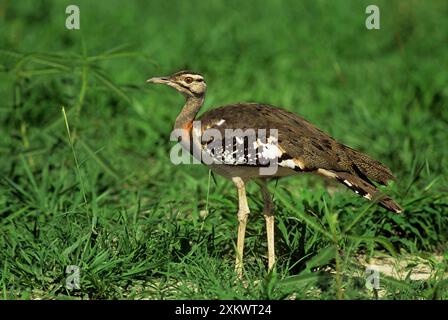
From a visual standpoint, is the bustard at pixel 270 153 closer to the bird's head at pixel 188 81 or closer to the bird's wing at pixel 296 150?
the bird's wing at pixel 296 150

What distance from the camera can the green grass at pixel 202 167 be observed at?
4.41 metres

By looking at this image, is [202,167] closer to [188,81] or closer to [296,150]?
[188,81]

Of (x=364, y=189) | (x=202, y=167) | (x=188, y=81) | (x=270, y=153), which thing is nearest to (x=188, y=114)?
(x=188, y=81)

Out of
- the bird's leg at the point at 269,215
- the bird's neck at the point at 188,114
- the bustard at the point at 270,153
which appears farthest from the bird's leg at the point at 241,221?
the bird's neck at the point at 188,114

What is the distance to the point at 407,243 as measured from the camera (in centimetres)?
502

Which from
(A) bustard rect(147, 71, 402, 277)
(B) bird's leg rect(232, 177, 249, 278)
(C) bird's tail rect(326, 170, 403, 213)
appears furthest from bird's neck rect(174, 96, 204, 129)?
(C) bird's tail rect(326, 170, 403, 213)

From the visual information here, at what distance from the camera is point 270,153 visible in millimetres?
4434

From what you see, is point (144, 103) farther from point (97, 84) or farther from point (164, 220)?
point (164, 220)

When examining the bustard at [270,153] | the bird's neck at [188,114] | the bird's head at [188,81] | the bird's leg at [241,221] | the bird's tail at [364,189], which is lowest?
the bird's leg at [241,221]

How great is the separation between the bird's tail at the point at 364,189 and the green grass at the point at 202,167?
0.68 ft

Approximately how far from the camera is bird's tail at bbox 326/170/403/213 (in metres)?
4.33

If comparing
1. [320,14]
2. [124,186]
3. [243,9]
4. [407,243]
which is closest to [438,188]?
[407,243]

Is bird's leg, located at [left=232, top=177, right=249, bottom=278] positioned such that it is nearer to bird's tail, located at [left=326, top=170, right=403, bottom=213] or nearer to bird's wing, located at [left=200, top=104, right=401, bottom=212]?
bird's wing, located at [left=200, top=104, right=401, bottom=212]

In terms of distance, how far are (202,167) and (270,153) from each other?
1.78 metres
